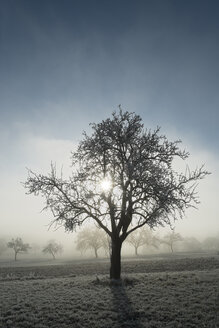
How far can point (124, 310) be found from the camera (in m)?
11.1

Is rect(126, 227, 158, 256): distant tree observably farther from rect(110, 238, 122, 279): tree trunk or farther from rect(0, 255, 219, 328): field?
rect(0, 255, 219, 328): field

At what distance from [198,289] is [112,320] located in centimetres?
666

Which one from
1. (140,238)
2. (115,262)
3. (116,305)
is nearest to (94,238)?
(140,238)

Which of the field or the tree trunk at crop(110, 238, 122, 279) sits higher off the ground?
the tree trunk at crop(110, 238, 122, 279)

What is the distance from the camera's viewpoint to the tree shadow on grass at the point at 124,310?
9.74 meters

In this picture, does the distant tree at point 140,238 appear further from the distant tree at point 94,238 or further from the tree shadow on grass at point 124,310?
the tree shadow on grass at point 124,310

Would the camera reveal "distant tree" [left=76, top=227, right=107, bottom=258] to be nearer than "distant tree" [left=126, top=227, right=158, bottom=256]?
Yes

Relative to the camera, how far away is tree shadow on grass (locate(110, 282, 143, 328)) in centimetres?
974

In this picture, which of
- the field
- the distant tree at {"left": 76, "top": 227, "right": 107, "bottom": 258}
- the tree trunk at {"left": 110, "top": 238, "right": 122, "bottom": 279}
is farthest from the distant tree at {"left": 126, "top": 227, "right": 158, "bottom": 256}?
the field

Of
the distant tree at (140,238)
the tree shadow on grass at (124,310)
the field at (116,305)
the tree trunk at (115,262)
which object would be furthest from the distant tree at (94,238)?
the tree shadow on grass at (124,310)

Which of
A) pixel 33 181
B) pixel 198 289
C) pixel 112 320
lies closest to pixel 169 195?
pixel 198 289

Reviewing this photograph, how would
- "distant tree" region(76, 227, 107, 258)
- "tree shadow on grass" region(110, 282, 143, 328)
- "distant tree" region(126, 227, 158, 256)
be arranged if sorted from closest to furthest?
"tree shadow on grass" region(110, 282, 143, 328), "distant tree" region(76, 227, 107, 258), "distant tree" region(126, 227, 158, 256)

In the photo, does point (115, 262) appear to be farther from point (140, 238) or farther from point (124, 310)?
point (140, 238)

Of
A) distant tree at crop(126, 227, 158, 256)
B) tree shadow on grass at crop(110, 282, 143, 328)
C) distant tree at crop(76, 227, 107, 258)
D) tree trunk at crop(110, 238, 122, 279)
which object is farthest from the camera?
distant tree at crop(126, 227, 158, 256)
